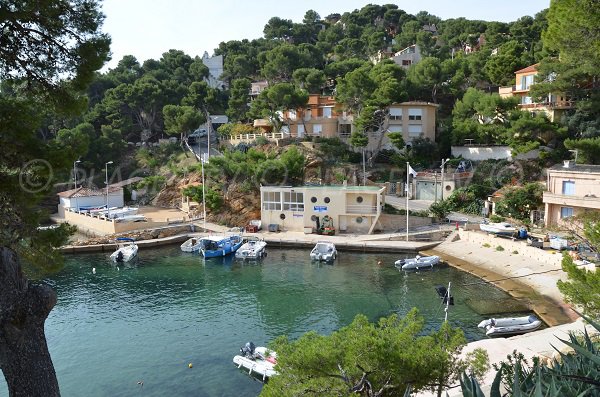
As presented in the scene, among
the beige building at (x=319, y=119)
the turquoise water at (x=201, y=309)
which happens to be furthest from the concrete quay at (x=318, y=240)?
the beige building at (x=319, y=119)

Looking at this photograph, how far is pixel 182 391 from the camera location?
17.2 m

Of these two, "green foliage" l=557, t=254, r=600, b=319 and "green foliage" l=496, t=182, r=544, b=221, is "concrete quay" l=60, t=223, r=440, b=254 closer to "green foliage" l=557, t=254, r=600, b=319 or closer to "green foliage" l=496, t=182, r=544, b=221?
"green foliage" l=496, t=182, r=544, b=221

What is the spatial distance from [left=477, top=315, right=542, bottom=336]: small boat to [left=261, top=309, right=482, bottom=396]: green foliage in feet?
39.1

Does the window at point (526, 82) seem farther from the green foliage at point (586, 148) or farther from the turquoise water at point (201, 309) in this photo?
the turquoise water at point (201, 309)

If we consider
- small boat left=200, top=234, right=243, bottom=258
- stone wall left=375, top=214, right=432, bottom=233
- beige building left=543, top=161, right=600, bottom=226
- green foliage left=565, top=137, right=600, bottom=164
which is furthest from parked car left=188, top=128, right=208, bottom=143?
beige building left=543, top=161, right=600, bottom=226

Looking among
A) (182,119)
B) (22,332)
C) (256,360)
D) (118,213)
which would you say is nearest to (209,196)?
(118,213)

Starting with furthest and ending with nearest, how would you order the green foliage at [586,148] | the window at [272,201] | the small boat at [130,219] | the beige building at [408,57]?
the beige building at [408,57]
the window at [272,201]
the small boat at [130,219]
the green foliage at [586,148]

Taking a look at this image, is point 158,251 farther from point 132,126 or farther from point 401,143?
point 132,126

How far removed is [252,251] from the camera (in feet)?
114

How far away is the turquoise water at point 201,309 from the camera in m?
18.5

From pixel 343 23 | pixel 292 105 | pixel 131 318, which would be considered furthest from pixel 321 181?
pixel 343 23

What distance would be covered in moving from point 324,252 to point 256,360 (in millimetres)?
15862

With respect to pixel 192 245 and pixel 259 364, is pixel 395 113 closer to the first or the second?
pixel 192 245

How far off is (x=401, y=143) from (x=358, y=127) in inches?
174
